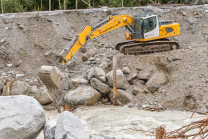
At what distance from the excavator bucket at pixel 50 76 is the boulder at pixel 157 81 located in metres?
3.97

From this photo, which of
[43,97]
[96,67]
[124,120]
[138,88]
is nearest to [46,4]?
[96,67]

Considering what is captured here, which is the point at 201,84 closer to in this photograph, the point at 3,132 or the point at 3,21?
the point at 3,132

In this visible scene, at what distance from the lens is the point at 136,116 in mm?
7113

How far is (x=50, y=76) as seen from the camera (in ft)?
24.2

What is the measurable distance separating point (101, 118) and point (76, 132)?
3013 millimetres

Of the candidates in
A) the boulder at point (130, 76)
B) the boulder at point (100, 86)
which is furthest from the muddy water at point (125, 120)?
the boulder at point (130, 76)

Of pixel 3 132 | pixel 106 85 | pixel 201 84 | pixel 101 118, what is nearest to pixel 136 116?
pixel 101 118

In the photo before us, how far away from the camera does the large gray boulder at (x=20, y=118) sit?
4.17 metres

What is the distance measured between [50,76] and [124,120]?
2968mm

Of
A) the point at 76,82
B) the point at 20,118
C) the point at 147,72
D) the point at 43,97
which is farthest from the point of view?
the point at 147,72

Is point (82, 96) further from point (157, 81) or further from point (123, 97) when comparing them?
point (157, 81)

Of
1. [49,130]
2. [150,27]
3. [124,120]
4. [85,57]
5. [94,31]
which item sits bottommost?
[124,120]

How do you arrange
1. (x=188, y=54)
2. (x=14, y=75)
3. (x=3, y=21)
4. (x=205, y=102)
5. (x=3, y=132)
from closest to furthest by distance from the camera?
(x=3, y=132) → (x=205, y=102) → (x=188, y=54) → (x=14, y=75) → (x=3, y=21)

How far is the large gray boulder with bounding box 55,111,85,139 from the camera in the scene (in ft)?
13.1
